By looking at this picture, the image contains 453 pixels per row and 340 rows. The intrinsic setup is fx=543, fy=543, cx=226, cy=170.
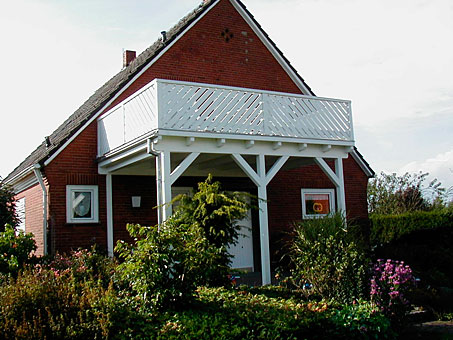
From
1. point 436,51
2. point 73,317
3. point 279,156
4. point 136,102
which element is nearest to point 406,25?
point 436,51

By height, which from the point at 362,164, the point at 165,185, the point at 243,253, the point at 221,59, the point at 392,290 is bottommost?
the point at 392,290

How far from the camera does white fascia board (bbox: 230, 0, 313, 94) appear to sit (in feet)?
53.1

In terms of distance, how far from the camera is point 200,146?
11445 millimetres

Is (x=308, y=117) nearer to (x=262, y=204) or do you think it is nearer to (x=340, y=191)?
(x=340, y=191)

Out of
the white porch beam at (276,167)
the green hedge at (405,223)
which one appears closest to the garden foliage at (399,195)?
the green hedge at (405,223)

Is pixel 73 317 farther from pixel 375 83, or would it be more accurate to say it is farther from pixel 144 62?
pixel 144 62

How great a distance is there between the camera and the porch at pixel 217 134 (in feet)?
36.1

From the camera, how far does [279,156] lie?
12.8m

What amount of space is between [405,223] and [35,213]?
41.0 feet

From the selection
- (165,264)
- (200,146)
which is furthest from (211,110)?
(165,264)

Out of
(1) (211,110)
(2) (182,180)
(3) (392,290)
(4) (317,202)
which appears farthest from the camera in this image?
(4) (317,202)

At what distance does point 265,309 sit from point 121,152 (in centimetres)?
608

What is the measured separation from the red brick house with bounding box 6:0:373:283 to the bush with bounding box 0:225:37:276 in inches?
61.5

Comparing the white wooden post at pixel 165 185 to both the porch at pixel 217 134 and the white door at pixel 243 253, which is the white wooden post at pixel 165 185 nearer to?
the porch at pixel 217 134
